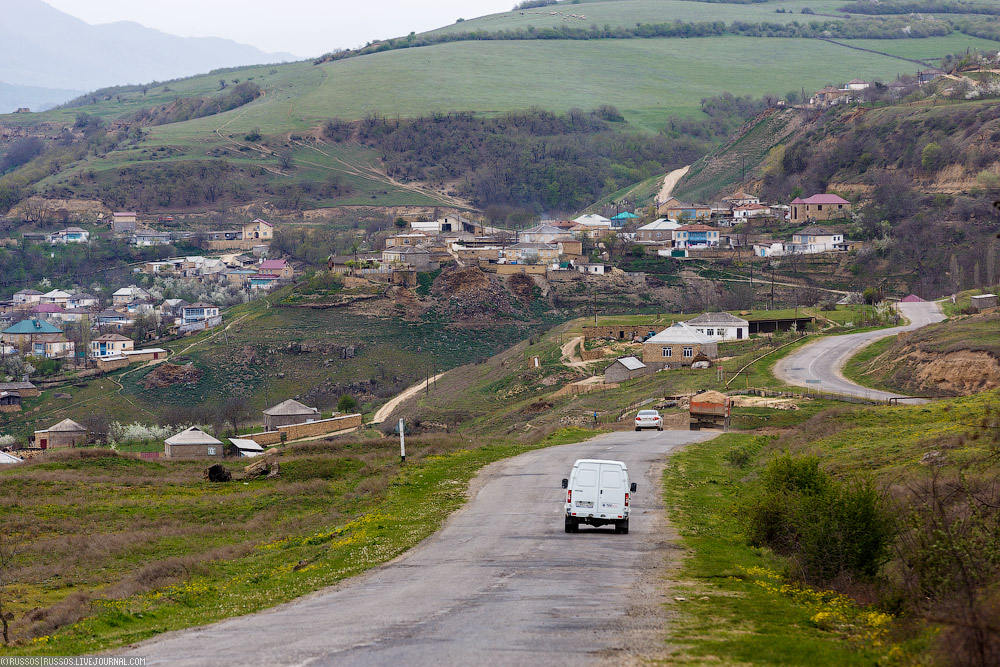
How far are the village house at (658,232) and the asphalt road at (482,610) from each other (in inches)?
3882

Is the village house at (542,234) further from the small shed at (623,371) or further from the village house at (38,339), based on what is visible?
the small shed at (623,371)

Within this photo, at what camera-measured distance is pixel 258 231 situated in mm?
158625

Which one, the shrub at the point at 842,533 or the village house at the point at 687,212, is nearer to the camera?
the shrub at the point at 842,533

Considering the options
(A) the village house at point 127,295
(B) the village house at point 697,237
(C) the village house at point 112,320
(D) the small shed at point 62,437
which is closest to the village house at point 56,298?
(A) the village house at point 127,295

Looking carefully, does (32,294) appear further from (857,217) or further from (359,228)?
(857,217)

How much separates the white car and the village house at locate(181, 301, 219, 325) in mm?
73378

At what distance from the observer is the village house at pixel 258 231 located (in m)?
158

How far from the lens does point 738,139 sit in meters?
164

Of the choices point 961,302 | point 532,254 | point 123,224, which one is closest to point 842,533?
point 961,302

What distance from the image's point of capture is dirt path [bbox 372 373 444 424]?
68.4 m

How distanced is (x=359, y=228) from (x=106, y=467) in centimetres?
11971

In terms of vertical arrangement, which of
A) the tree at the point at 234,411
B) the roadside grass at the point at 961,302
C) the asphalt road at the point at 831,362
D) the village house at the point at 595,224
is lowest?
the tree at the point at 234,411

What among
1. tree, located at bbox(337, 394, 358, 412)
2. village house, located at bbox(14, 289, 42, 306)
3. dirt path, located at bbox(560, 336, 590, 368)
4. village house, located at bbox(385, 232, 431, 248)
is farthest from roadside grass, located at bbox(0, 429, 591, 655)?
village house, located at bbox(14, 289, 42, 306)

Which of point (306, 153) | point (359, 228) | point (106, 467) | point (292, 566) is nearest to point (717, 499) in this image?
point (292, 566)
